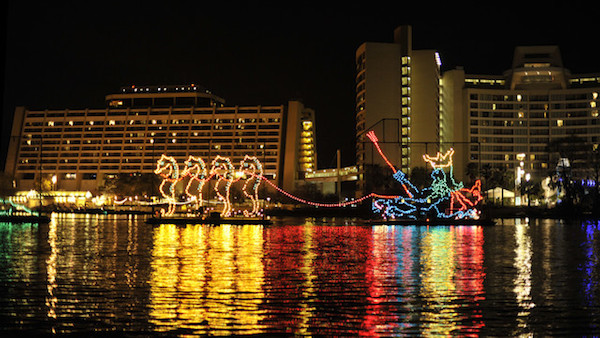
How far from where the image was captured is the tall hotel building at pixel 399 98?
15100 centimetres

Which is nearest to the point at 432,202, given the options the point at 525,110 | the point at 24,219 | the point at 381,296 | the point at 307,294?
the point at 24,219

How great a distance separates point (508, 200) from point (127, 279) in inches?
5226

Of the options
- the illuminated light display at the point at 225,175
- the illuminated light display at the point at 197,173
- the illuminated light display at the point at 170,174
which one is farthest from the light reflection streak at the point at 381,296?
the illuminated light display at the point at 197,173

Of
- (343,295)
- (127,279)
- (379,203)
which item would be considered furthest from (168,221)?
(343,295)

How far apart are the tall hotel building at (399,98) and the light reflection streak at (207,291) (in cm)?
12013

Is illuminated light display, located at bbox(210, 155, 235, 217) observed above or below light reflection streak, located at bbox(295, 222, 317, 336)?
above

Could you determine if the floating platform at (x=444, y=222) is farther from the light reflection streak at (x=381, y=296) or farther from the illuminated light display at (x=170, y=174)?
the light reflection streak at (x=381, y=296)

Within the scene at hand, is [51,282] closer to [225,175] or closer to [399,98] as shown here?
[225,175]

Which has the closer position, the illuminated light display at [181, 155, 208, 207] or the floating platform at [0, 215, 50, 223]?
the illuminated light display at [181, 155, 208, 207]

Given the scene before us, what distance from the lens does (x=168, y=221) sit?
6269 centimetres

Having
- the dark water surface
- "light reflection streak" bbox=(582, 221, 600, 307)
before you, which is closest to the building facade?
"light reflection streak" bbox=(582, 221, 600, 307)

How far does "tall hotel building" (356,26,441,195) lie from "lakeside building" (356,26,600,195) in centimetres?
22

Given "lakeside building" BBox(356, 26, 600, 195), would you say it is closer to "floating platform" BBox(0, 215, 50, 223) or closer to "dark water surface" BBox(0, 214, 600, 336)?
"floating platform" BBox(0, 215, 50, 223)

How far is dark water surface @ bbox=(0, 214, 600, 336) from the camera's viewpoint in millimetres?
12820
